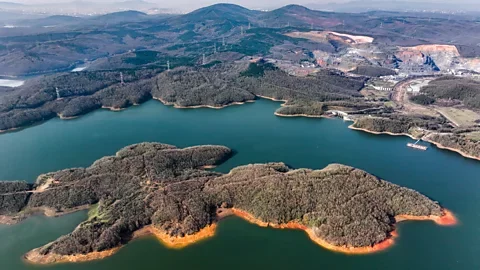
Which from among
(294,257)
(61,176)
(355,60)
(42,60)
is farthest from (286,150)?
(42,60)

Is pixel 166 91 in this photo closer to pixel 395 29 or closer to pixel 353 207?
pixel 353 207

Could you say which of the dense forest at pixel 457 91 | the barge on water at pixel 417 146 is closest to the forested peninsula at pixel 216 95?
the barge on water at pixel 417 146

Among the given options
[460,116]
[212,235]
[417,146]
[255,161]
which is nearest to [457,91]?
[460,116]

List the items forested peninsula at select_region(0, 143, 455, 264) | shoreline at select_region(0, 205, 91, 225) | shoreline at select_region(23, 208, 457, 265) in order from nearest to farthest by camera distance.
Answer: shoreline at select_region(23, 208, 457, 265) < forested peninsula at select_region(0, 143, 455, 264) < shoreline at select_region(0, 205, 91, 225)

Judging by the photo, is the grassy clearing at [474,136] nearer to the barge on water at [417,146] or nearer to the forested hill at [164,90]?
the barge on water at [417,146]

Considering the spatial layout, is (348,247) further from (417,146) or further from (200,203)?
(417,146)

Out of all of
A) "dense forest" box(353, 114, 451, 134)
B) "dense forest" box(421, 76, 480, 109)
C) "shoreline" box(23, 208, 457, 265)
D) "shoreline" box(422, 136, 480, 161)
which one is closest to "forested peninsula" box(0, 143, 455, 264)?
"shoreline" box(23, 208, 457, 265)

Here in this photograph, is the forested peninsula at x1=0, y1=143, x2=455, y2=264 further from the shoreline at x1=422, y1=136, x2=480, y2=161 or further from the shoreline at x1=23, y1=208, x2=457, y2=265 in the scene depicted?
the shoreline at x1=422, y1=136, x2=480, y2=161
